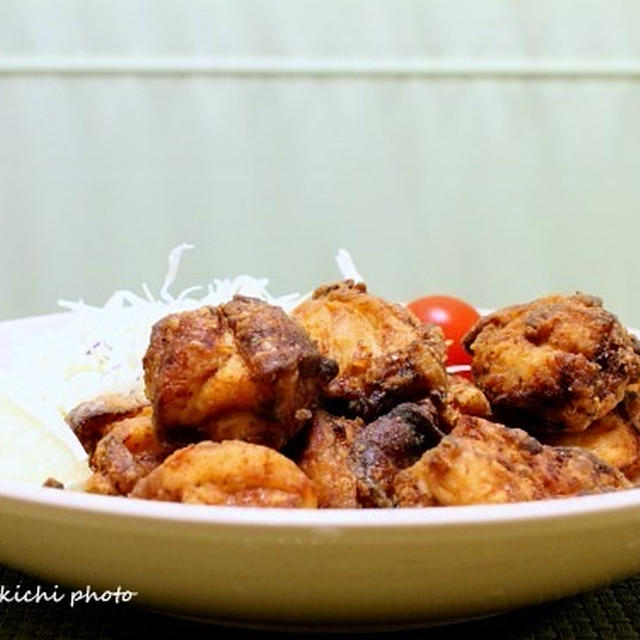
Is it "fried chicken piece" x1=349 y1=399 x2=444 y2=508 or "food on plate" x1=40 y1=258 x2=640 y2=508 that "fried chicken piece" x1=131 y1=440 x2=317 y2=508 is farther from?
"fried chicken piece" x1=349 y1=399 x2=444 y2=508

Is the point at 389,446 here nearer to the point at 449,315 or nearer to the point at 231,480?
the point at 231,480

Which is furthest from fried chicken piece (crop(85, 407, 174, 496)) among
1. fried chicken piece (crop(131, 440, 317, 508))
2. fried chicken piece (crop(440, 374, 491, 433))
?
fried chicken piece (crop(440, 374, 491, 433))

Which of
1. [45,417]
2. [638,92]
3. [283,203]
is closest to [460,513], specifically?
[45,417]

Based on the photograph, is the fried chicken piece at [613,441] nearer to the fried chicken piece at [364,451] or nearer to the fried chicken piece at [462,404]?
the fried chicken piece at [462,404]

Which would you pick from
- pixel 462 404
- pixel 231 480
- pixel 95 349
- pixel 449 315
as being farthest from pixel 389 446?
pixel 449 315

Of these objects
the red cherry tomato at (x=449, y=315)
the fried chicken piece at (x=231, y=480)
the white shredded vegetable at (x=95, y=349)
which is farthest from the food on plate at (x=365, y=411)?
the red cherry tomato at (x=449, y=315)
